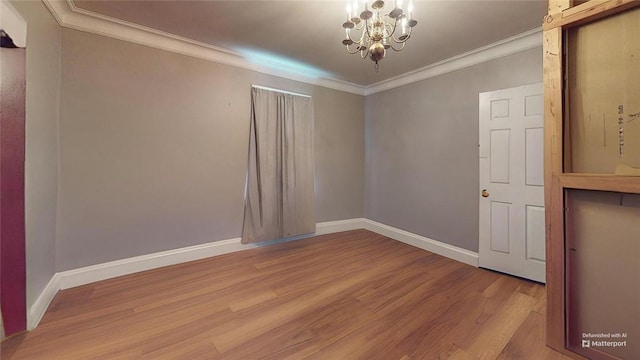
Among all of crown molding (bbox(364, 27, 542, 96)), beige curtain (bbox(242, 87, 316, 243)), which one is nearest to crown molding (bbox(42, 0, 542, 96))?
crown molding (bbox(364, 27, 542, 96))

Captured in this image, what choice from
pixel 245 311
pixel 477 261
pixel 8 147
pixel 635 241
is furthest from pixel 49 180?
pixel 477 261

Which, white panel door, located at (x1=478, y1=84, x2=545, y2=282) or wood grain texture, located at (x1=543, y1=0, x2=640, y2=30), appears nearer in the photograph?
wood grain texture, located at (x1=543, y1=0, x2=640, y2=30)

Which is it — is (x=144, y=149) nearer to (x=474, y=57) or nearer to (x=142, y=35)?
(x=142, y=35)

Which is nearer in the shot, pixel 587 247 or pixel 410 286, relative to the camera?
pixel 587 247

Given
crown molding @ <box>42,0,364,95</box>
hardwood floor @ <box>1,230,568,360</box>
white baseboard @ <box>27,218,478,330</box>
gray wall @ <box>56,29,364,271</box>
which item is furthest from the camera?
gray wall @ <box>56,29,364,271</box>

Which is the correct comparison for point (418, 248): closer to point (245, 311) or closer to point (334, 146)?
point (334, 146)

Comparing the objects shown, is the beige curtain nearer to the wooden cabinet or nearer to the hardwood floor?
the hardwood floor

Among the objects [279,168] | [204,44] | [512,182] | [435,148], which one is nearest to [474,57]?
[435,148]

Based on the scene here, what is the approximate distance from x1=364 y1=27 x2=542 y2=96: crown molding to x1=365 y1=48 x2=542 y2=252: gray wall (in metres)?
0.06

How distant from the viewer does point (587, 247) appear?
54.1 inches

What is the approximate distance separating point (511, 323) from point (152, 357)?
2512 millimetres

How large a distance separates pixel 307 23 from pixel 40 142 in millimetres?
2451

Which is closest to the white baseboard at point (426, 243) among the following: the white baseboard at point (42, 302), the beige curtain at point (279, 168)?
the beige curtain at point (279, 168)

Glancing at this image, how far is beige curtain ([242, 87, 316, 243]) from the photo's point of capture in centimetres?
317
